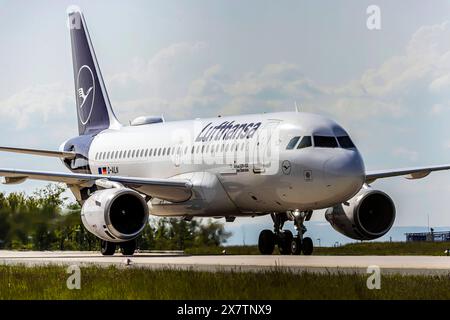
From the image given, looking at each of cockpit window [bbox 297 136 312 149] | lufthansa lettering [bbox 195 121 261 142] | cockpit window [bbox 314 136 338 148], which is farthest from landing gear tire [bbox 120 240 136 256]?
cockpit window [bbox 314 136 338 148]

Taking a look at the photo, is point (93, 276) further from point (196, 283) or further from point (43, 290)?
point (196, 283)

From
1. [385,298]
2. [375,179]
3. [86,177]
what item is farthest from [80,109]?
[385,298]

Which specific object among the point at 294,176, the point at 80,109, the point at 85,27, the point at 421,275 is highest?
the point at 85,27

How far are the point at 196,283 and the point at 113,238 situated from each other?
13.0 metres

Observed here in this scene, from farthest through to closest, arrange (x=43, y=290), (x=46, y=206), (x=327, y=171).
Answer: (x=46, y=206)
(x=327, y=171)
(x=43, y=290)

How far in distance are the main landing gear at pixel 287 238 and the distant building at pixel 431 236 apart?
50.6ft

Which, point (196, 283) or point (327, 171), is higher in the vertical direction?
point (327, 171)

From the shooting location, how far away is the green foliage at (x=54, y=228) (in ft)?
102

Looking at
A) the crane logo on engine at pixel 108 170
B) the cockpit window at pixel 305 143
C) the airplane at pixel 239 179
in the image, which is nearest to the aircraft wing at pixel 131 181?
the airplane at pixel 239 179

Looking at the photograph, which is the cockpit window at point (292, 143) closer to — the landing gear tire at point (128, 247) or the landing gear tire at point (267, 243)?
the landing gear tire at point (267, 243)

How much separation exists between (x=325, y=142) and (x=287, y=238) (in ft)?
11.2

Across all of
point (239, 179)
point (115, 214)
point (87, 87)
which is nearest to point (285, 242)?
point (239, 179)
